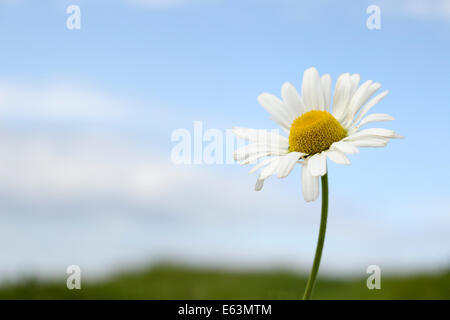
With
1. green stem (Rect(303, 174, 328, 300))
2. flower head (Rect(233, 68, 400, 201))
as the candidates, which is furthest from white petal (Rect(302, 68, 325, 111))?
green stem (Rect(303, 174, 328, 300))

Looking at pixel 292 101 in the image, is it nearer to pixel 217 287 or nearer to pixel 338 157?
pixel 338 157

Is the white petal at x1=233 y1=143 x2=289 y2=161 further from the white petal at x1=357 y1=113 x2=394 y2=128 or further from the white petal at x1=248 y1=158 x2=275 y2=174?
the white petal at x1=357 y1=113 x2=394 y2=128

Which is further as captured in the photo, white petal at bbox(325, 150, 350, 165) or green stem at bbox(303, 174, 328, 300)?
white petal at bbox(325, 150, 350, 165)

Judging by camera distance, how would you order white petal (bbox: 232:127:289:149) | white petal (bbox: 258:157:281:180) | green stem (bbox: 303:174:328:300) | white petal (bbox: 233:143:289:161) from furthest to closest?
white petal (bbox: 232:127:289:149), white petal (bbox: 233:143:289:161), white petal (bbox: 258:157:281:180), green stem (bbox: 303:174:328:300)

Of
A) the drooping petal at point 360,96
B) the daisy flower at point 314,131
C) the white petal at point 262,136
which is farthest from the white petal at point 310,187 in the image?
the drooping petal at point 360,96

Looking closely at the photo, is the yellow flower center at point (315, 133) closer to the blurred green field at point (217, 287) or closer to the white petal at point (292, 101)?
the white petal at point (292, 101)

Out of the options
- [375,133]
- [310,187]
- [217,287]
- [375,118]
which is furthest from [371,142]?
[217,287]

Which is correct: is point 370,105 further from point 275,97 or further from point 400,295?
point 400,295
